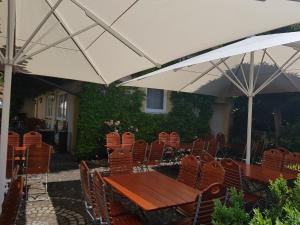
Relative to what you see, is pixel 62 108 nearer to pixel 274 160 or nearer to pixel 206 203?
pixel 274 160

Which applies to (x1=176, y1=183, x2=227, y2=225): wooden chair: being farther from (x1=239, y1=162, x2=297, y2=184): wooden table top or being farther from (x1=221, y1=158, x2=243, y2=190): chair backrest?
(x1=239, y1=162, x2=297, y2=184): wooden table top

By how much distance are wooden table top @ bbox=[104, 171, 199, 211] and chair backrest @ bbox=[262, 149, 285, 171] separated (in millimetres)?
2585

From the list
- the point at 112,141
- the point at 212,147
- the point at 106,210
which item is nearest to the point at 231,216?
the point at 106,210

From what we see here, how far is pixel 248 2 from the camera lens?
3363mm

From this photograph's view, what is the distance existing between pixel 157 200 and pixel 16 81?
1354 centimetres

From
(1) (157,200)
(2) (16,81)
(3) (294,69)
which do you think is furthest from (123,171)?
(2) (16,81)

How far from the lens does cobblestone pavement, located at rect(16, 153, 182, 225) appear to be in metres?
5.05

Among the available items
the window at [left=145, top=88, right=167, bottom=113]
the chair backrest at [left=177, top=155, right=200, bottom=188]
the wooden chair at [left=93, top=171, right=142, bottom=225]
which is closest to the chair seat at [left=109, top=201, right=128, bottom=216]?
the wooden chair at [left=93, top=171, right=142, bottom=225]

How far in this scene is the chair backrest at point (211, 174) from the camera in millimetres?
4461

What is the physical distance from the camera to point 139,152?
23.5 feet

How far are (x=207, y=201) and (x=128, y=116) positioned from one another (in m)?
8.17

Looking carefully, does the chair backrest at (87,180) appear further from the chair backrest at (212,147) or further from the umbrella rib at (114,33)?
the chair backrest at (212,147)

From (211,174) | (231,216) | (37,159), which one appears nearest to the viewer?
(231,216)

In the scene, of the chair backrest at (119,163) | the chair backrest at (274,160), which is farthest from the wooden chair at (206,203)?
the chair backrest at (274,160)
